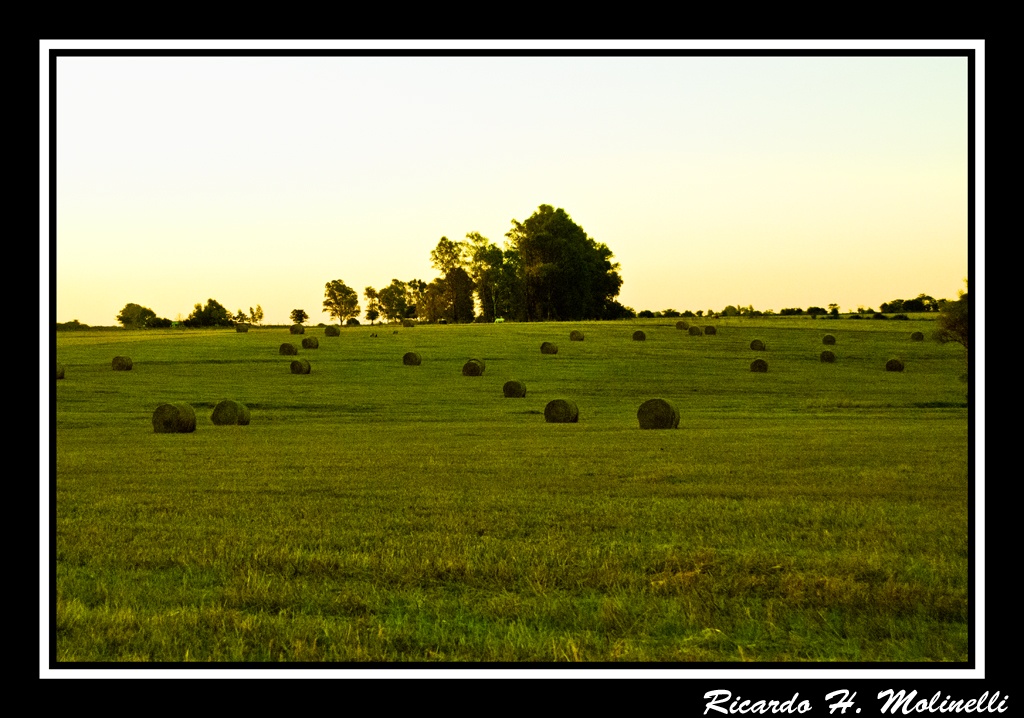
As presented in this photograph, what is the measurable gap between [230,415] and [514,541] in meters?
23.3

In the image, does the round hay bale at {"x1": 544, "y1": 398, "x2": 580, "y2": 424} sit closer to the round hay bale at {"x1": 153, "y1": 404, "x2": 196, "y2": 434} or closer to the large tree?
the round hay bale at {"x1": 153, "y1": 404, "x2": 196, "y2": 434}

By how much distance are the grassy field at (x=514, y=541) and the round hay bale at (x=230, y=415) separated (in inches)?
40.2

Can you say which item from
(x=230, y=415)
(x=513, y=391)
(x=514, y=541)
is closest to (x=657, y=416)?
(x=513, y=391)

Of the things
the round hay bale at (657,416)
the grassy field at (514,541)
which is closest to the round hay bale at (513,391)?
the grassy field at (514,541)

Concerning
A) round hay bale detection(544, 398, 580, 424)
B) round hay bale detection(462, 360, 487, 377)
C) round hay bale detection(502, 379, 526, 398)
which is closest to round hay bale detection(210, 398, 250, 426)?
round hay bale detection(544, 398, 580, 424)

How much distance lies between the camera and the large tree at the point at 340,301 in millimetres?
116562

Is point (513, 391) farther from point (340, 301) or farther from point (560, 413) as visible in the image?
point (340, 301)

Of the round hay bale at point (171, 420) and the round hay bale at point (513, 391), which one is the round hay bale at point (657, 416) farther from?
the round hay bale at point (171, 420)

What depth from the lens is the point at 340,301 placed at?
116562mm
